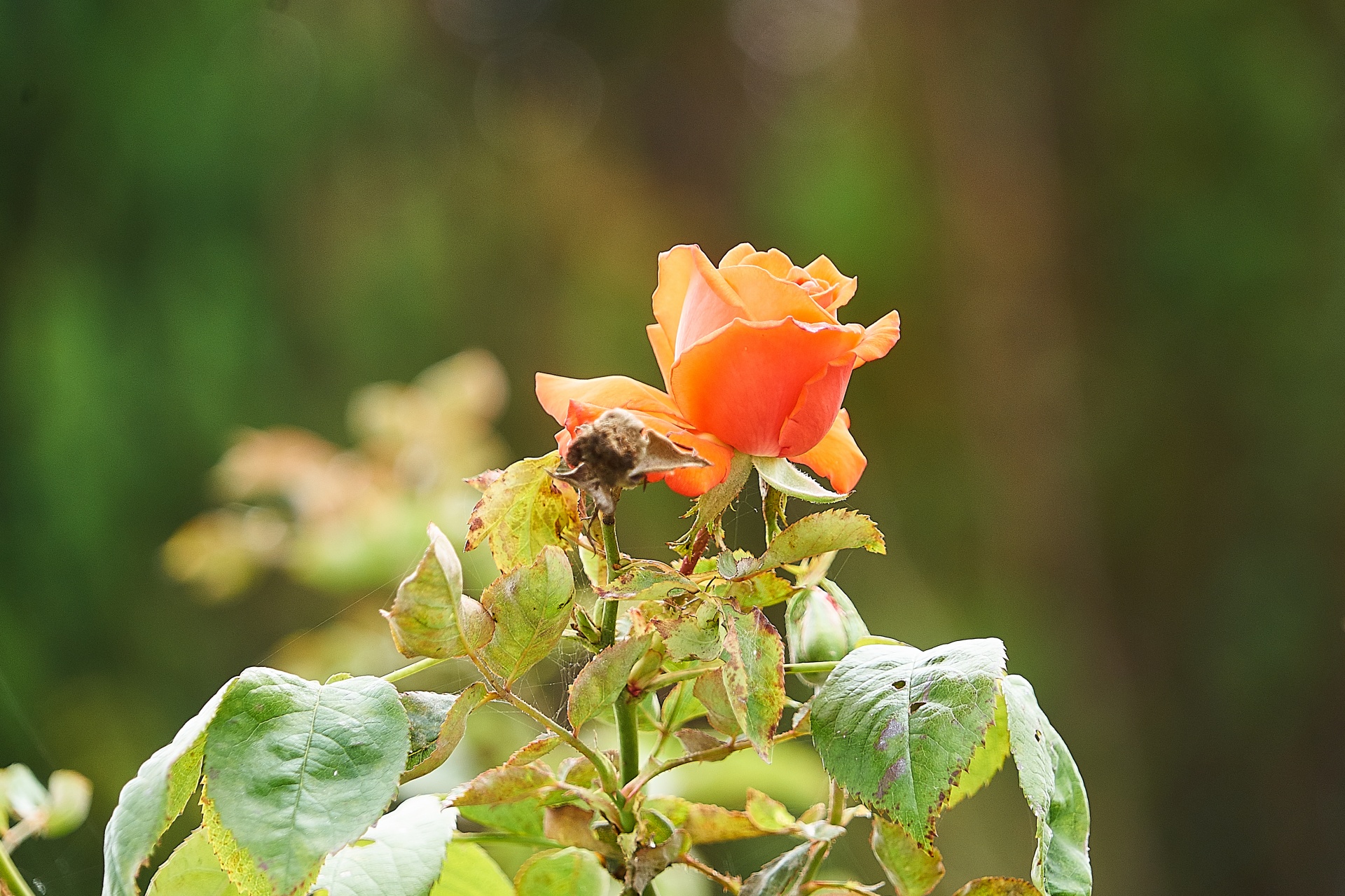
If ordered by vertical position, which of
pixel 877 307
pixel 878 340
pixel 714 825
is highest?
pixel 878 340

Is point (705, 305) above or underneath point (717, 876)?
above

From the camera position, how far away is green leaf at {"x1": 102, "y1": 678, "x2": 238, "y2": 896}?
0.60 feet

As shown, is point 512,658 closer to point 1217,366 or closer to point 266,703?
point 266,703

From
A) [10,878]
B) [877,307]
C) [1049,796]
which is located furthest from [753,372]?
[877,307]

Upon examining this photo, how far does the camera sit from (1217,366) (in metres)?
1.41

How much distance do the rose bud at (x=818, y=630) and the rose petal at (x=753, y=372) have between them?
0.05 meters

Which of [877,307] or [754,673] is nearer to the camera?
[754,673]

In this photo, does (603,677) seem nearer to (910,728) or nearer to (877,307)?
(910,728)

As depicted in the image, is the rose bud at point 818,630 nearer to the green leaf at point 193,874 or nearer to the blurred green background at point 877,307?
the green leaf at point 193,874

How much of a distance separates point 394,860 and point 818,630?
11cm

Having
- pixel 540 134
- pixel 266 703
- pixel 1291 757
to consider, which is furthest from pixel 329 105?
pixel 1291 757

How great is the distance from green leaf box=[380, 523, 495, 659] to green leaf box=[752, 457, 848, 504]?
0.07 metres

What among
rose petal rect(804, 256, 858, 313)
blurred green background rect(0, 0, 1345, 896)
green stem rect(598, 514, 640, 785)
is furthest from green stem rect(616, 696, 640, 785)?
blurred green background rect(0, 0, 1345, 896)

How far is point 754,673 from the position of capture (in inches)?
7.9
